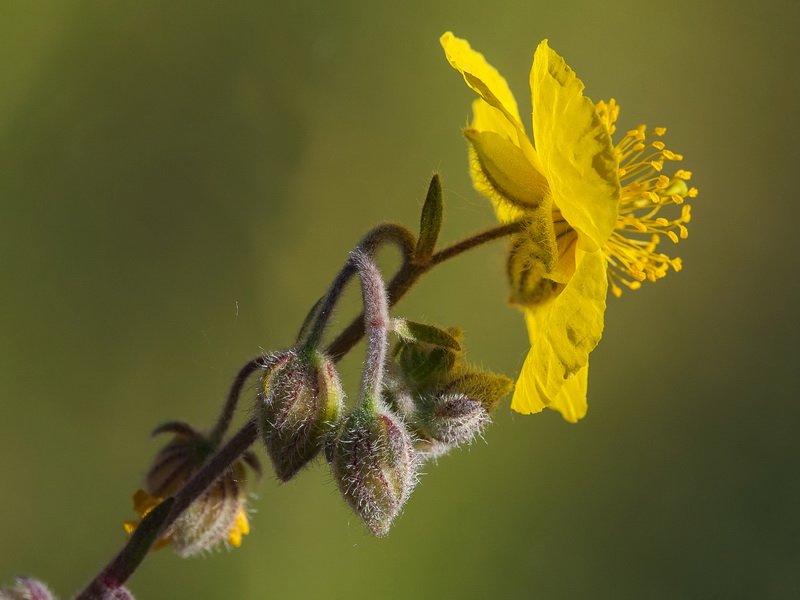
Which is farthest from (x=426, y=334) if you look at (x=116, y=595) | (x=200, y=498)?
(x=116, y=595)

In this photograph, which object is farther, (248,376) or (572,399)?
(572,399)

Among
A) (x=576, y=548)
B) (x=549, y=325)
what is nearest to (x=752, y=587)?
(x=576, y=548)

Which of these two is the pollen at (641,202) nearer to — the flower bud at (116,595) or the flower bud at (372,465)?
the flower bud at (372,465)

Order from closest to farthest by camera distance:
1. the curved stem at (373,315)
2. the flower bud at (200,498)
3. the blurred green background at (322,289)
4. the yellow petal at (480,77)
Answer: the curved stem at (373,315) → the yellow petal at (480,77) → the flower bud at (200,498) → the blurred green background at (322,289)

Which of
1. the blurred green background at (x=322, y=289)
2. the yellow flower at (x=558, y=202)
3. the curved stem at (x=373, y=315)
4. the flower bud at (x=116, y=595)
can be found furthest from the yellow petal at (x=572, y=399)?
the blurred green background at (x=322, y=289)

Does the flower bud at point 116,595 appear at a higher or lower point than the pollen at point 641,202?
lower

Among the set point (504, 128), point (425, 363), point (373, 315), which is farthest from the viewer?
point (504, 128)

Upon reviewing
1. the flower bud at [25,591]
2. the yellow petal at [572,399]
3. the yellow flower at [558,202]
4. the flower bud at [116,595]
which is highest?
the yellow flower at [558,202]

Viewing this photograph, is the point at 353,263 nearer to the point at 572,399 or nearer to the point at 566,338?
the point at 566,338
